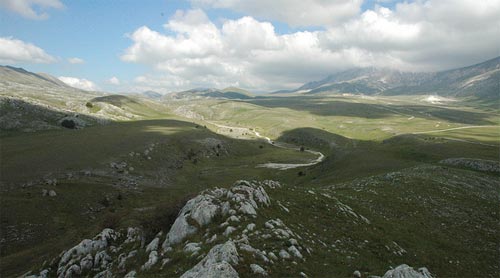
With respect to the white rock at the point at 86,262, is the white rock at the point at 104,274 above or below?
above

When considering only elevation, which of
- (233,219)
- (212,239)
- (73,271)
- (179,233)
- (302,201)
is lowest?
(73,271)

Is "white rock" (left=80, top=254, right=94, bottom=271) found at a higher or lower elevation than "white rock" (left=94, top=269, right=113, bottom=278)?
lower

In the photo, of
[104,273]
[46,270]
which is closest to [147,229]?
[104,273]

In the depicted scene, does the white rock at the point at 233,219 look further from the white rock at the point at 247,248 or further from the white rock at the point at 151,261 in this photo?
the white rock at the point at 151,261

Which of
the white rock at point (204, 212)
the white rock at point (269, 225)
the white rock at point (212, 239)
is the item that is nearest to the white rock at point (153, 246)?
the white rock at point (204, 212)

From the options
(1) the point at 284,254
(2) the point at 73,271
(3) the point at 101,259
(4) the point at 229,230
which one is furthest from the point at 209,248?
(2) the point at 73,271

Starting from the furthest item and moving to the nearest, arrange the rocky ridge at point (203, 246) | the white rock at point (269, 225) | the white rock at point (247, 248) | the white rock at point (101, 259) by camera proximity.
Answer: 1. the white rock at point (101, 259)
2. the white rock at point (269, 225)
3. the white rock at point (247, 248)
4. the rocky ridge at point (203, 246)

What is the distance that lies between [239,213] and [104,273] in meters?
12.5

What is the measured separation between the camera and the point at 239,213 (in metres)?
26.0

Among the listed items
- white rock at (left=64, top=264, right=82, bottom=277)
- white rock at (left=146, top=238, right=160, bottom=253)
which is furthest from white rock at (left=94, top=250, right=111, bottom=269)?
white rock at (left=146, top=238, right=160, bottom=253)

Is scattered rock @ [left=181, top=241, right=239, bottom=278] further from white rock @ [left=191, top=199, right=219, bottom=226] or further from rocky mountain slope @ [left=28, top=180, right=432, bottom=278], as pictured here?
white rock @ [left=191, top=199, right=219, bottom=226]

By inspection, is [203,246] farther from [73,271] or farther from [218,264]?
[73,271]

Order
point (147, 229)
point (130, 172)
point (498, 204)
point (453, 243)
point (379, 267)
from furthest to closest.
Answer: point (130, 172), point (498, 204), point (453, 243), point (147, 229), point (379, 267)

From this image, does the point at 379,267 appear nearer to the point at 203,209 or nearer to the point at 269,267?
the point at 269,267
